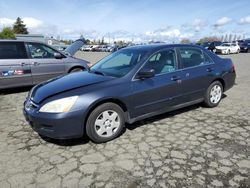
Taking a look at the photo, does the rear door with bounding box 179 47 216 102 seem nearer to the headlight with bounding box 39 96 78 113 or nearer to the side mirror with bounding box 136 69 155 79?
the side mirror with bounding box 136 69 155 79

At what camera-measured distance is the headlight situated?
3.55 m

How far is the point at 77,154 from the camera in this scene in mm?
3605

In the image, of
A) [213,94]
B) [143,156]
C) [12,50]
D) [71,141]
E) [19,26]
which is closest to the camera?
[143,156]

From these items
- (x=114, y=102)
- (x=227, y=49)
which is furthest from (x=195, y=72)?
(x=227, y=49)

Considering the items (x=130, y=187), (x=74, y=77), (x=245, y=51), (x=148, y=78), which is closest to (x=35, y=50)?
(x=74, y=77)

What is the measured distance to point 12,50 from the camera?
7250mm

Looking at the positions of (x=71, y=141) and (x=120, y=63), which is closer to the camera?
(x=71, y=141)

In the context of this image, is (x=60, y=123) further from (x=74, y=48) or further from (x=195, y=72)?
(x=74, y=48)

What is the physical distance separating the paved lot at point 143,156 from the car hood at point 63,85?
0.76 meters

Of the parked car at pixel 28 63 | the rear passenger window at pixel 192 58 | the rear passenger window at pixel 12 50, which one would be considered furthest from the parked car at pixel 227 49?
the rear passenger window at pixel 12 50

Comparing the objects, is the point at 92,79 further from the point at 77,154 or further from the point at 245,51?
the point at 245,51

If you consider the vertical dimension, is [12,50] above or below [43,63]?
above

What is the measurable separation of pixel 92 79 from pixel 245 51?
35.8m

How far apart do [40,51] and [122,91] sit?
475 cm
